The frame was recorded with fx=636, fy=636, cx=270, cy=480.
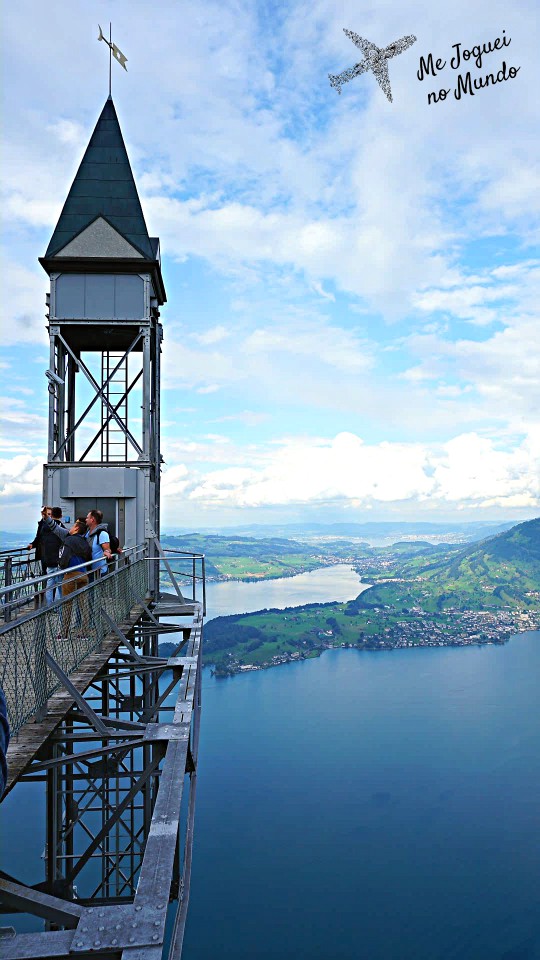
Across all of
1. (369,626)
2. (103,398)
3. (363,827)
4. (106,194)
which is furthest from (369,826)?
(369,626)

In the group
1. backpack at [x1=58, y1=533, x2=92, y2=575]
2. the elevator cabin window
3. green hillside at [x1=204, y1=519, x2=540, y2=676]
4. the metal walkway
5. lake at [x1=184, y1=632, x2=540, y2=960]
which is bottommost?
lake at [x1=184, y1=632, x2=540, y2=960]

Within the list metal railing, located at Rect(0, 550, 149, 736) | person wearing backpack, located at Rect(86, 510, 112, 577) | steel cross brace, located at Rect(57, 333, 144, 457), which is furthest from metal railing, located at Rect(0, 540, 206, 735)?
steel cross brace, located at Rect(57, 333, 144, 457)

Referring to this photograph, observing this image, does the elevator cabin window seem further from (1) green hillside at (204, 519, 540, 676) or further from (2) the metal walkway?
(1) green hillside at (204, 519, 540, 676)

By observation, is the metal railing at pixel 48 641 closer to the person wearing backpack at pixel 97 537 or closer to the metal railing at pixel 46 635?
the metal railing at pixel 46 635

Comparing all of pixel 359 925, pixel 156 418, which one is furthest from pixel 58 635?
pixel 359 925

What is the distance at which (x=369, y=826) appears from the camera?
6588 cm

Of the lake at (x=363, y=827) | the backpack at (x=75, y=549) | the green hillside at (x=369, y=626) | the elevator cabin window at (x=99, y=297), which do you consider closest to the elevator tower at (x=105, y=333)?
the elevator cabin window at (x=99, y=297)

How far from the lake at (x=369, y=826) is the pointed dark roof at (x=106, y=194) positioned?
5536 cm

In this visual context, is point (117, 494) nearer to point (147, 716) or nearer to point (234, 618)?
point (147, 716)

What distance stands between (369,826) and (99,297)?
64.9 metres

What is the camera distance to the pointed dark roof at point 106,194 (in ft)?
61.2

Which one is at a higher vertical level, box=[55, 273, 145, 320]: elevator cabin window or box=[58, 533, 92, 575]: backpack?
box=[55, 273, 145, 320]: elevator cabin window

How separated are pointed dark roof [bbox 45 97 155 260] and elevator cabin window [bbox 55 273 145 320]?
3.02 feet

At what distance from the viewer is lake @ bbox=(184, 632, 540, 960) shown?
5384cm
